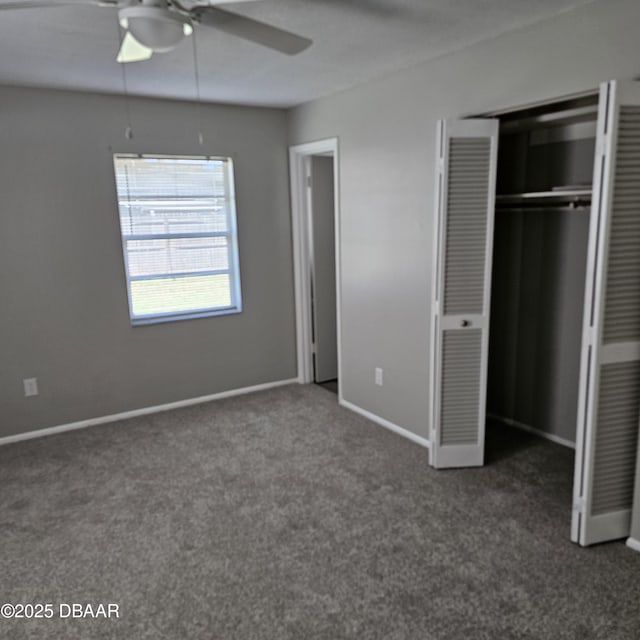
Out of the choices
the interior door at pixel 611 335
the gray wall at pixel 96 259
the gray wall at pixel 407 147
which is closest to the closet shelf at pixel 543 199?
the gray wall at pixel 407 147

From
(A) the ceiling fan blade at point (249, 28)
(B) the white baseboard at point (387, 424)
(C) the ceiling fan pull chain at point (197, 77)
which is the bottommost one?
(B) the white baseboard at point (387, 424)

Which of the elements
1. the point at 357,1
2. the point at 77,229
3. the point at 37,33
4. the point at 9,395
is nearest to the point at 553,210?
the point at 357,1

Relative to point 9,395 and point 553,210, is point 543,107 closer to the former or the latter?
point 553,210

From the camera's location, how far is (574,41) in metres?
2.39

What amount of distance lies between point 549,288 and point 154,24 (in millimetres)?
2909

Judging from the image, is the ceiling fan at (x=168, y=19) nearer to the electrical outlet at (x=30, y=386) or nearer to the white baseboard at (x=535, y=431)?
the electrical outlet at (x=30, y=386)

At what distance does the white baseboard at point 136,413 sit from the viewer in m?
3.82

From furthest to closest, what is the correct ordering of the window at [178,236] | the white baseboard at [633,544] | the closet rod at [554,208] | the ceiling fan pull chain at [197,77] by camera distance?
the window at [178,236] → the closet rod at [554,208] → the ceiling fan pull chain at [197,77] → the white baseboard at [633,544]

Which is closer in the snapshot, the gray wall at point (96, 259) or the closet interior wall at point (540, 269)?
the closet interior wall at point (540, 269)

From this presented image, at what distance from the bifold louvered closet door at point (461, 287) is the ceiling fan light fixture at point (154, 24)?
5.10 feet

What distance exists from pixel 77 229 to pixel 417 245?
243 centimetres

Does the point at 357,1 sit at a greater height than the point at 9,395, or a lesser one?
greater

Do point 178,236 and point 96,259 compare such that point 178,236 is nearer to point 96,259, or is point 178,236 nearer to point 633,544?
point 96,259

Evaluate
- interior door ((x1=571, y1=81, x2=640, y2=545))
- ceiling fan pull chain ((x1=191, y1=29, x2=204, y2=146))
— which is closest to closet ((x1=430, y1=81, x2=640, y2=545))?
interior door ((x1=571, y1=81, x2=640, y2=545))
